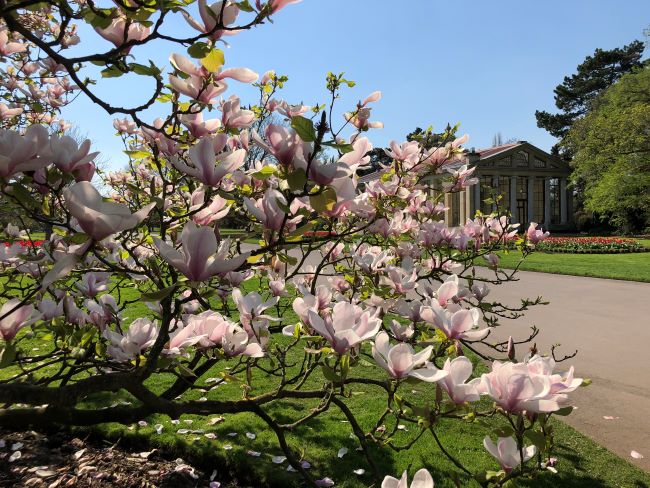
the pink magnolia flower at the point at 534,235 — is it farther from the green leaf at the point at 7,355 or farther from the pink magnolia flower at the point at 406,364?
the green leaf at the point at 7,355

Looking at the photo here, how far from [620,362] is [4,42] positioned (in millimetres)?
5912

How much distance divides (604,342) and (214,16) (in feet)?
20.4

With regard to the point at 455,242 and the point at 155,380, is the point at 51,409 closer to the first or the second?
the point at 455,242

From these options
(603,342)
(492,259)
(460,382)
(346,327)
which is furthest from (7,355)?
(603,342)

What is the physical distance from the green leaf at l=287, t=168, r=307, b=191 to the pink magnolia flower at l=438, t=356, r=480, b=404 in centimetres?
51

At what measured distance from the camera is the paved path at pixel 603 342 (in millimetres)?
3673

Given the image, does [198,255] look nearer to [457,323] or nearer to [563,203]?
[457,323]

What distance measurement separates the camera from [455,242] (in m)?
3.01

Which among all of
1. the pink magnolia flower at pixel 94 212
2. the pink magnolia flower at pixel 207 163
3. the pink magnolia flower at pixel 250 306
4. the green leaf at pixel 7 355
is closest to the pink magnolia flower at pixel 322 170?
the pink magnolia flower at pixel 207 163

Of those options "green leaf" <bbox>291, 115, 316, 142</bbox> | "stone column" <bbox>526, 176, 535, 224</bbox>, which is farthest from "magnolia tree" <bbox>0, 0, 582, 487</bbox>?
"stone column" <bbox>526, 176, 535, 224</bbox>

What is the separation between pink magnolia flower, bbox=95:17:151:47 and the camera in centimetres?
134

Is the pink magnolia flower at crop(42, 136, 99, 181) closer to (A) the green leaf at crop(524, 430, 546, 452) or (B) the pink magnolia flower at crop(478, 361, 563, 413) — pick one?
(B) the pink magnolia flower at crop(478, 361, 563, 413)

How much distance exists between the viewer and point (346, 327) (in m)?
1.10

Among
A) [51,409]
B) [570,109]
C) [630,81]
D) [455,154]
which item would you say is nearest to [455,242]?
[455,154]
